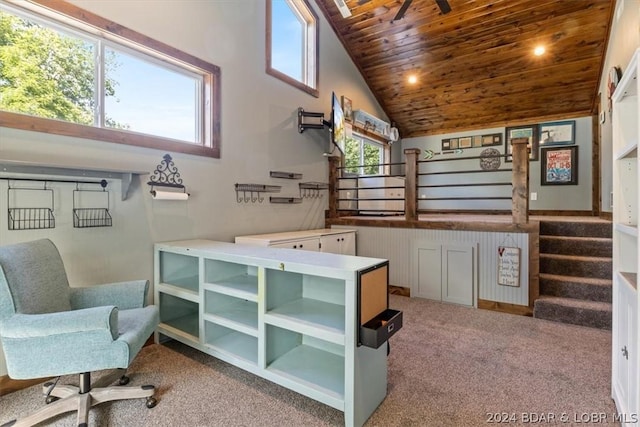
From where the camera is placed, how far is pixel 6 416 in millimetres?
1820

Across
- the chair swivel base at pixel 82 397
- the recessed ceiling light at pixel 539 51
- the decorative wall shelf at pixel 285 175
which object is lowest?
the chair swivel base at pixel 82 397

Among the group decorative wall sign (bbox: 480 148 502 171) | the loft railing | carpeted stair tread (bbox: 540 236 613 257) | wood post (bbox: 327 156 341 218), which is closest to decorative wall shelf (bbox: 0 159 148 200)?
the loft railing

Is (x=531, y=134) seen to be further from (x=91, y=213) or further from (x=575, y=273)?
(x=91, y=213)

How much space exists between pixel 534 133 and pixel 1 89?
7.31 metres

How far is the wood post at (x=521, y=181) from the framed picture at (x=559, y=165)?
3137 mm

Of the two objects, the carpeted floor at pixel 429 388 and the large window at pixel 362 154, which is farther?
the large window at pixel 362 154

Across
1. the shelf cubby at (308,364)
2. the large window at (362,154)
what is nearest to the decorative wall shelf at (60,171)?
the shelf cubby at (308,364)

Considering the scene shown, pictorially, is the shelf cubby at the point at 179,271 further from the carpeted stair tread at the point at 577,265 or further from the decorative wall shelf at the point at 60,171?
the carpeted stair tread at the point at 577,265

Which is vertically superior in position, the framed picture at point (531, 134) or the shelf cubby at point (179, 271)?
the framed picture at point (531, 134)

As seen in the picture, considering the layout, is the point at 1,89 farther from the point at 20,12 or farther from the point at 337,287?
the point at 337,287

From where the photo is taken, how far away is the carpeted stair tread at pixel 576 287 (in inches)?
125

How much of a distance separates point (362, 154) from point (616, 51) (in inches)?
148

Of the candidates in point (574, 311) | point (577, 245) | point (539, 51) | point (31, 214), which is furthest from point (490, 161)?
point (31, 214)

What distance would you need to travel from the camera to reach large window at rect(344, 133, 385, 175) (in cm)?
572
